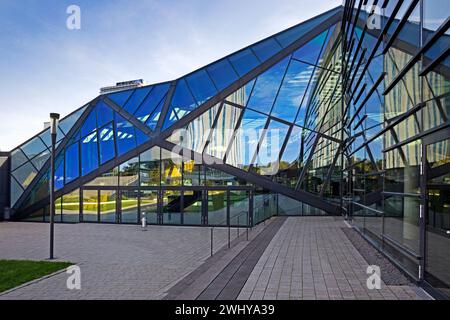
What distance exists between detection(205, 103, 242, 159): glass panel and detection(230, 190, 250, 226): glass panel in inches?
101

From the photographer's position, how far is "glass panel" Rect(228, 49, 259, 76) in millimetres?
19469

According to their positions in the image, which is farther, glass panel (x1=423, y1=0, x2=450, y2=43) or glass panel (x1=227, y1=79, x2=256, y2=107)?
glass panel (x1=227, y1=79, x2=256, y2=107)

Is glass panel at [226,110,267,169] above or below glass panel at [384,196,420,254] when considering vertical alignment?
above

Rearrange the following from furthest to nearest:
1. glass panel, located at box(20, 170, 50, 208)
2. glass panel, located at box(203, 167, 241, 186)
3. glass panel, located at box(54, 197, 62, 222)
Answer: glass panel, located at box(20, 170, 50, 208)
glass panel, located at box(54, 197, 62, 222)
glass panel, located at box(203, 167, 241, 186)

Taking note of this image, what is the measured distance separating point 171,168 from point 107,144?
4.98 metres

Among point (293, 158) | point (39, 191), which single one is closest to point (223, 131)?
point (293, 158)

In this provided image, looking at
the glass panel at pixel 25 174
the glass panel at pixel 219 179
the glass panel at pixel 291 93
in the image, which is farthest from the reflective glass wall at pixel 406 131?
the glass panel at pixel 25 174

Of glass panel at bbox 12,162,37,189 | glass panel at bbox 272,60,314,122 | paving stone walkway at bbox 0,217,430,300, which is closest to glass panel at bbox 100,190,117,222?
paving stone walkway at bbox 0,217,430,300

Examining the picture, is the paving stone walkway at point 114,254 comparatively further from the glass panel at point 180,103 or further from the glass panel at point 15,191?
the glass panel at point 180,103

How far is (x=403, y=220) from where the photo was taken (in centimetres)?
815

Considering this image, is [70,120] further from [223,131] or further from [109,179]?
[223,131]

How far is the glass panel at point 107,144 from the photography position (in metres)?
21.1

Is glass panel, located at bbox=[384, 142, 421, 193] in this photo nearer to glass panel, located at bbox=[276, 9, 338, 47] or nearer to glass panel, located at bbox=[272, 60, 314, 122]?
glass panel, located at bbox=[272, 60, 314, 122]
